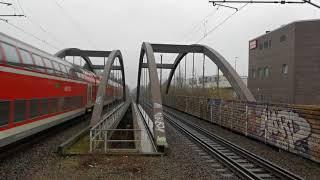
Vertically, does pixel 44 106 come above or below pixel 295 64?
below

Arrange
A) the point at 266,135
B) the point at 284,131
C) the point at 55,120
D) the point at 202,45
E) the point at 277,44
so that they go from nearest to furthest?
the point at 284,131 → the point at 266,135 → the point at 55,120 → the point at 202,45 → the point at 277,44

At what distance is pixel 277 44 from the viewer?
63.3 m

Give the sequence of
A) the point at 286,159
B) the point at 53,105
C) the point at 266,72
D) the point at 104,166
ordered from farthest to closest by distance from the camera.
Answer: the point at 266,72
the point at 53,105
the point at 286,159
the point at 104,166

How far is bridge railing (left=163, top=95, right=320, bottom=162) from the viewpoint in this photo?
47.5 feet

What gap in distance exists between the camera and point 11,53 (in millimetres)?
13438

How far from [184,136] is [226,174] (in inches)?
400

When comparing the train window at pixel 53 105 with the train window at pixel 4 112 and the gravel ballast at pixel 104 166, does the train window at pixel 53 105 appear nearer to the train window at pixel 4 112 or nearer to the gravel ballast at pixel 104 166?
the gravel ballast at pixel 104 166

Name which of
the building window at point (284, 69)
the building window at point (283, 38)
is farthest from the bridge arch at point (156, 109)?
the building window at point (283, 38)

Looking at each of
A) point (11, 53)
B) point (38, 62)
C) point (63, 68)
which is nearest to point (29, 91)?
point (11, 53)

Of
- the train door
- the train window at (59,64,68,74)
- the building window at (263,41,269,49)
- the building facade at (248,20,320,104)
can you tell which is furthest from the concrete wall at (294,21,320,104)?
the train window at (59,64,68,74)

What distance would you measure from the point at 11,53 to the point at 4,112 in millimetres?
2356

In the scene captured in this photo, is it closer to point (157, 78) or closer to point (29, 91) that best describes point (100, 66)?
point (157, 78)

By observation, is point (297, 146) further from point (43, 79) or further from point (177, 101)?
point (177, 101)

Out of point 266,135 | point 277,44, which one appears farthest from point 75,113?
point 277,44
